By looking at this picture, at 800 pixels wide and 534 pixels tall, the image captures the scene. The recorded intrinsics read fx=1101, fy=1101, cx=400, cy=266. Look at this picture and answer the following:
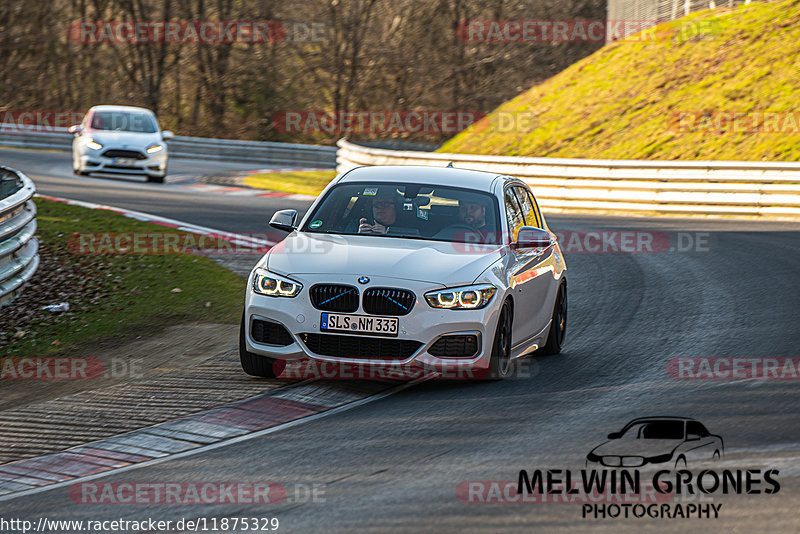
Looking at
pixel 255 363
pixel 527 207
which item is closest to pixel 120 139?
pixel 527 207

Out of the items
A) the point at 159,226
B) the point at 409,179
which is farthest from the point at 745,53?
the point at 409,179

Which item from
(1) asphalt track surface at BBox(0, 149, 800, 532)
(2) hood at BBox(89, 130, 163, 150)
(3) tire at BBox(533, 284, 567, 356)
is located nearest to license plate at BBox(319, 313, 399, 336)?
(1) asphalt track surface at BBox(0, 149, 800, 532)

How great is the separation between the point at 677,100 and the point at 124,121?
15.2m

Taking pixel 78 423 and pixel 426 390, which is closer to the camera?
pixel 78 423

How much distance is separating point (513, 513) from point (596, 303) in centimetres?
685

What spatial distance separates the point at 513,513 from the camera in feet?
17.1

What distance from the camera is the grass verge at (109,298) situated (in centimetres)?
1058

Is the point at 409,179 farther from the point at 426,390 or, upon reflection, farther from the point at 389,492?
the point at 389,492

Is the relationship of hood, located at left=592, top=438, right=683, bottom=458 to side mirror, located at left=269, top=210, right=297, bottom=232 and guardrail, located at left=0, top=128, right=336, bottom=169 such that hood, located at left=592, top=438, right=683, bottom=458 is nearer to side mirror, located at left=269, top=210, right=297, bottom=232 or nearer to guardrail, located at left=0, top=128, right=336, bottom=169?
side mirror, located at left=269, top=210, right=297, bottom=232

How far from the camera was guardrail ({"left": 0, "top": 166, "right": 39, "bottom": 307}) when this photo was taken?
11086mm

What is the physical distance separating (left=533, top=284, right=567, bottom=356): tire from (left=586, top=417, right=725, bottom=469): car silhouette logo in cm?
252

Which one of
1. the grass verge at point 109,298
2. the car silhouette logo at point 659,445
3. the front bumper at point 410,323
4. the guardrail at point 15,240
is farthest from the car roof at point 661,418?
the guardrail at point 15,240

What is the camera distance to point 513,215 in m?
9.23

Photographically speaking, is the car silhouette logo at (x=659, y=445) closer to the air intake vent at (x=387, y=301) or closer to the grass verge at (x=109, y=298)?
the air intake vent at (x=387, y=301)
